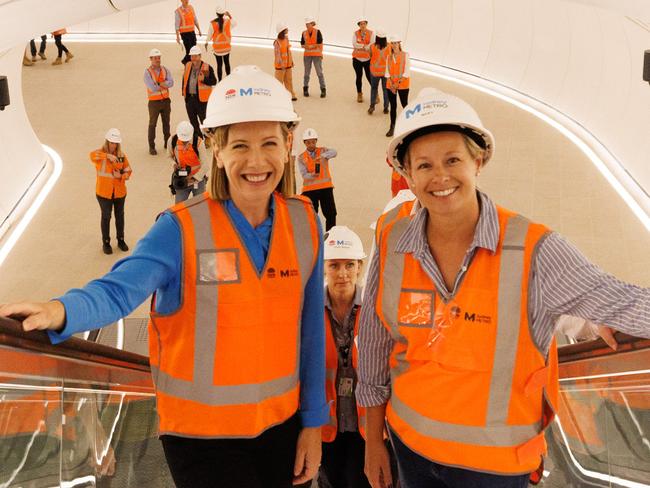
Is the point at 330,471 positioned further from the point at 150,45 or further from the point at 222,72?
the point at 150,45

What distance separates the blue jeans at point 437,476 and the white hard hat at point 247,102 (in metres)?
1.10

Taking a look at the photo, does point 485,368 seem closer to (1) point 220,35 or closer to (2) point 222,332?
(2) point 222,332

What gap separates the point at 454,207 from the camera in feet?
8.20

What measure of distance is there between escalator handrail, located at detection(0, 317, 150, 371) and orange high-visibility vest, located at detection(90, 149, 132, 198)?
25.3 ft

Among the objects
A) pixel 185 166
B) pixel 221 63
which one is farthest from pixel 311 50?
pixel 185 166

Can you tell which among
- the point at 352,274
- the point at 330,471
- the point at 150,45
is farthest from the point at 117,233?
the point at 150,45

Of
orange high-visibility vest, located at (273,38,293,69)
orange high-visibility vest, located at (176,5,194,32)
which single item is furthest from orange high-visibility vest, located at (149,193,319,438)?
orange high-visibility vest, located at (176,5,194,32)

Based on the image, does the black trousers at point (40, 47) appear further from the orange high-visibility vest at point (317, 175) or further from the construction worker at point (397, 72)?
the orange high-visibility vest at point (317, 175)

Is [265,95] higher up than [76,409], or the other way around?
[265,95]

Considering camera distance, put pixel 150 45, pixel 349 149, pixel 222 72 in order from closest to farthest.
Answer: pixel 349 149 < pixel 222 72 < pixel 150 45

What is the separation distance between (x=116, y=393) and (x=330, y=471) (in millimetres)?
1213

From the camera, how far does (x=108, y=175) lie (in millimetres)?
11344

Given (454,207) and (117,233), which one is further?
(117,233)

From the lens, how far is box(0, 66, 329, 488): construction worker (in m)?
2.61
